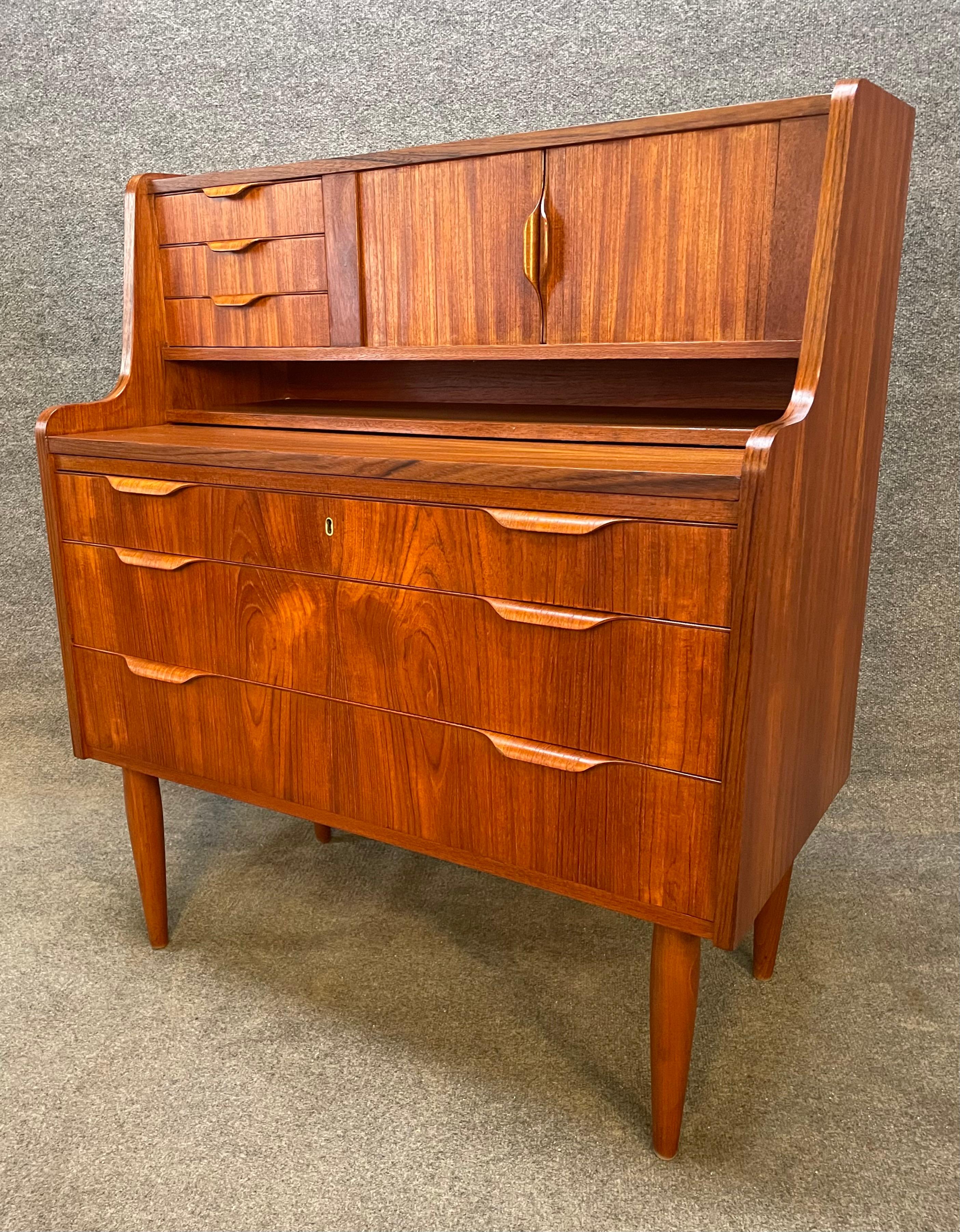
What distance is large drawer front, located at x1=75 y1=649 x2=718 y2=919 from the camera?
41.7 inches

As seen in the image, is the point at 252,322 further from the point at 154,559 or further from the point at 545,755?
the point at 545,755

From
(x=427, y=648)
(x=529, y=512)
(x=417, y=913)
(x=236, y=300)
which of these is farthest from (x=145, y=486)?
(x=417, y=913)

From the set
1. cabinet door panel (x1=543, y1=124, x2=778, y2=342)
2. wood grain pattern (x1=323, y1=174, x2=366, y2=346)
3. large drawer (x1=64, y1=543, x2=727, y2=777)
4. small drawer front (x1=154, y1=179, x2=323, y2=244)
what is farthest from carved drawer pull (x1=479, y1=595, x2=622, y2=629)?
small drawer front (x1=154, y1=179, x2=323, y2=244)

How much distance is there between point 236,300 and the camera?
1528mm

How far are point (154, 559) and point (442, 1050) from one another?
29.7 inches

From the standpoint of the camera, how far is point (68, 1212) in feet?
3.70

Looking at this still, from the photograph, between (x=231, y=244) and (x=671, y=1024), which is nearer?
(x=671, y=1024)

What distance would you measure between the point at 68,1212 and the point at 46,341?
177 centimetres

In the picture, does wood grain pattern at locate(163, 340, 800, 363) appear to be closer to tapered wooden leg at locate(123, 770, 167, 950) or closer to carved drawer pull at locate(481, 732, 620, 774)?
carved drawer pull at locate(481, 732, 620, 774)

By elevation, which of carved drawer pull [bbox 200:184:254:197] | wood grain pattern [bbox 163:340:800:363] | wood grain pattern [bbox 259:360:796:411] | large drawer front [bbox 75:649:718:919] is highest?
carved drawer pull [bbox 200:184:254:197]

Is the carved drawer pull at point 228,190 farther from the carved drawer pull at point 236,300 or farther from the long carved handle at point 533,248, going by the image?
the long carved handle at point 533,248

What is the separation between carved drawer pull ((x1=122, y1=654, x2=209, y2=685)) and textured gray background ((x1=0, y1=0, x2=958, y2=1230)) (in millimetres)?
466

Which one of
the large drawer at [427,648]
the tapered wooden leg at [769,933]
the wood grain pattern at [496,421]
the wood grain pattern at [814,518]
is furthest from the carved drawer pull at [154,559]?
the tapered wooden leg at [769,933]

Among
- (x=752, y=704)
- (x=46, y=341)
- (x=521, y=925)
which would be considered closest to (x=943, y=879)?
(x=521, y=925)
